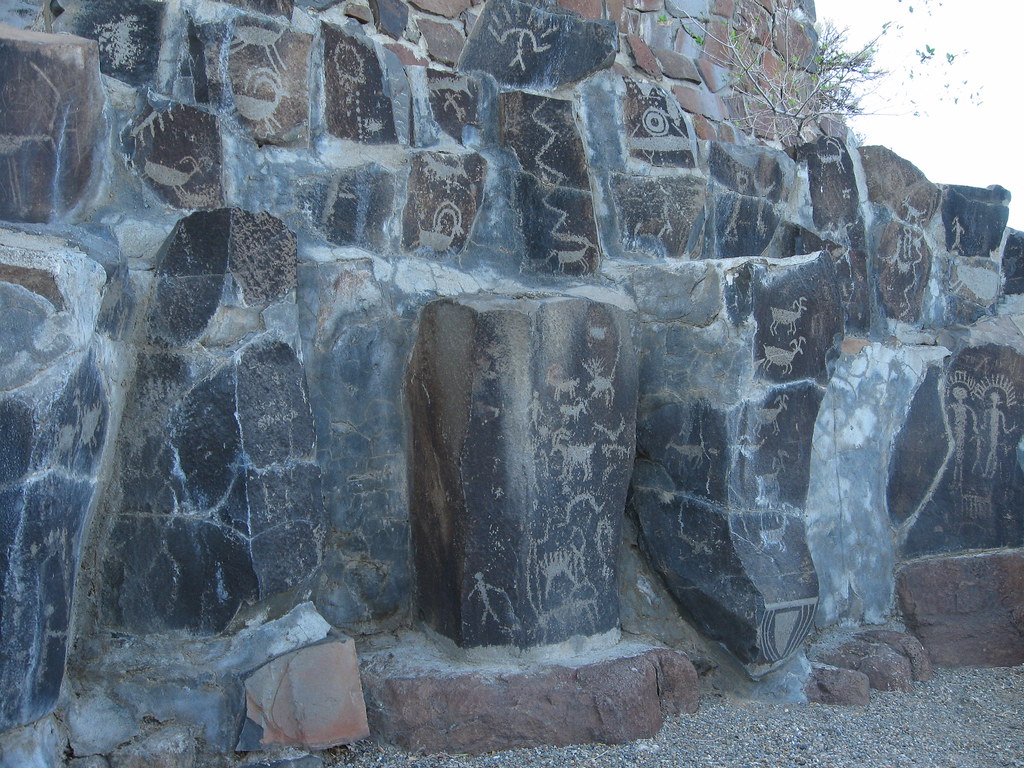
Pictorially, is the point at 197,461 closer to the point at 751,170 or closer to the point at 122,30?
the point at 122,30

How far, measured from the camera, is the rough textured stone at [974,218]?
3670 millimetres

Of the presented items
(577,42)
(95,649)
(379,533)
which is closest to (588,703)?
(379,533)

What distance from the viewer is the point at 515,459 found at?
2.46 metres

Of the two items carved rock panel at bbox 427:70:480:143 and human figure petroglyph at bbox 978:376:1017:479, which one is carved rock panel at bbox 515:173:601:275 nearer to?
carved rock panel at bbox 427:70:480:143

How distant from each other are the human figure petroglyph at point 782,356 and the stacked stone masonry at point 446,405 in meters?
0.03

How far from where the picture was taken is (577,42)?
9.95 feet

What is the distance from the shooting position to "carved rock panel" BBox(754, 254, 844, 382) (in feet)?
9.04

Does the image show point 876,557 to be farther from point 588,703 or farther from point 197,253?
point 197,253

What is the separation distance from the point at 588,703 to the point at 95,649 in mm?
1111

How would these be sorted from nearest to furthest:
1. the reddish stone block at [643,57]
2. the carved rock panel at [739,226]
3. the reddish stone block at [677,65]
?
the carved rock panel at [739,226] → the reddish stone block at [643,57] → the reddish stone block at [677,65]

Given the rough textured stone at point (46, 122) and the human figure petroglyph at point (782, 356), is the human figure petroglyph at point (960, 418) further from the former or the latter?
the rough textured stone at point (46, 122)

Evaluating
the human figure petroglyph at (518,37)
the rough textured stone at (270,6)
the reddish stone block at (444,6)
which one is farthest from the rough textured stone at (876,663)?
the reddish stone block at (444,6)

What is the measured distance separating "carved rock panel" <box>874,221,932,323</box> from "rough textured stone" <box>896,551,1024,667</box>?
2.75ft

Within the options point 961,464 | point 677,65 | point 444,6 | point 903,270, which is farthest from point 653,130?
point 677,65
